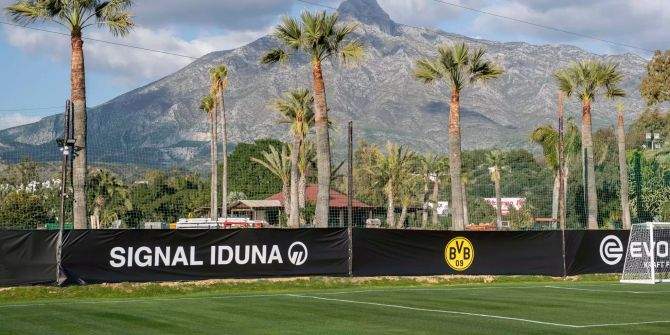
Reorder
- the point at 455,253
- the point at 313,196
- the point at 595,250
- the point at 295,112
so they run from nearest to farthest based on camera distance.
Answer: the point at 455,253 → the point at 595,250 → the point at 295,112 → the point at 313,196

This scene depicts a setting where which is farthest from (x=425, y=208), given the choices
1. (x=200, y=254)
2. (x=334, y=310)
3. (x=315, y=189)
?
(x=315, y=189)

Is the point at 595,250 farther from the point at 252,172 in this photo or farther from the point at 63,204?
the point at 252,172

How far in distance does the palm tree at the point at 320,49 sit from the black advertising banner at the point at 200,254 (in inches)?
332

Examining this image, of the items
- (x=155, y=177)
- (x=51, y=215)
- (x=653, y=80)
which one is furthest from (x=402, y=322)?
(x=653, y=80)

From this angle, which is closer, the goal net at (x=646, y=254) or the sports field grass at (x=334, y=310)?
the sports field grass at (x=334, y=310)

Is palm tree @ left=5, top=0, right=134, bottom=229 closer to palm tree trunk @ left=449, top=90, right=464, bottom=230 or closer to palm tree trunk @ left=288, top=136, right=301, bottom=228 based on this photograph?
palm tree trunk @ left=449, top=90, right=464, bottom=230

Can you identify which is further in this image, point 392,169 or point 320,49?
point 392,169

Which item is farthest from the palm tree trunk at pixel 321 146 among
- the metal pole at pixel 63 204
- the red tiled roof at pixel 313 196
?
the red tiled roof at pixel 313 196

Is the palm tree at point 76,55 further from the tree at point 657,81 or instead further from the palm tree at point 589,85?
the tree at point 657,81

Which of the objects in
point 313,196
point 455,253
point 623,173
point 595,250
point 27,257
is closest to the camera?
point 27,257

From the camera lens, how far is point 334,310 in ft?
66.7

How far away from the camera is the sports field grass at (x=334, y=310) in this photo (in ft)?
55.4

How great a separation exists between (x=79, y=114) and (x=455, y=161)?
694 inches

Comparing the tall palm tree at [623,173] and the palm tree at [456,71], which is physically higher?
the palm tree at [456,71]
